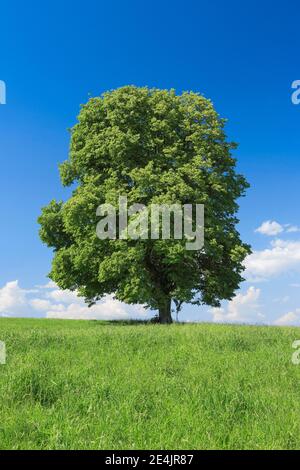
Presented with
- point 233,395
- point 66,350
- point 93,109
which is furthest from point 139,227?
point 233,395

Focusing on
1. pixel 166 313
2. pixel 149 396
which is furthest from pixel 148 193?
pixel 149 396

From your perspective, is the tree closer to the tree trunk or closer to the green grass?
the tree trunk

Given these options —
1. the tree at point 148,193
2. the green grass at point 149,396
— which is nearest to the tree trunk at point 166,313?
the tree at point 148,193

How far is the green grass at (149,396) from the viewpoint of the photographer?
9.07m

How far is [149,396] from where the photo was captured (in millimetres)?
11539

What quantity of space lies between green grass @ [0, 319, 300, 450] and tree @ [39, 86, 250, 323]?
13375mm

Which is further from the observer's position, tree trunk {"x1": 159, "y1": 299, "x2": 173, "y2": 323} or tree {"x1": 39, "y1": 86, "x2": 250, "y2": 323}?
tree trunk {"x1": 159, "y1": 299, "x2": 173, "y2": 323}

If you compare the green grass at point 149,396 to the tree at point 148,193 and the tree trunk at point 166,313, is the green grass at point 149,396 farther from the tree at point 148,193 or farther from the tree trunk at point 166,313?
the tree trunk at point 166,313

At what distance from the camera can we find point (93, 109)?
118ft

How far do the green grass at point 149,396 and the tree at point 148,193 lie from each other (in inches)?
527

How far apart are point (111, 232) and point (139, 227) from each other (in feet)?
7.49

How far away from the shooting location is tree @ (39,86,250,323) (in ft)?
103

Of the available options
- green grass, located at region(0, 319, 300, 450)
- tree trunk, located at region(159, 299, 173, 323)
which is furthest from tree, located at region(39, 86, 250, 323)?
green grass, located at region(0, 319, 300, 450)
